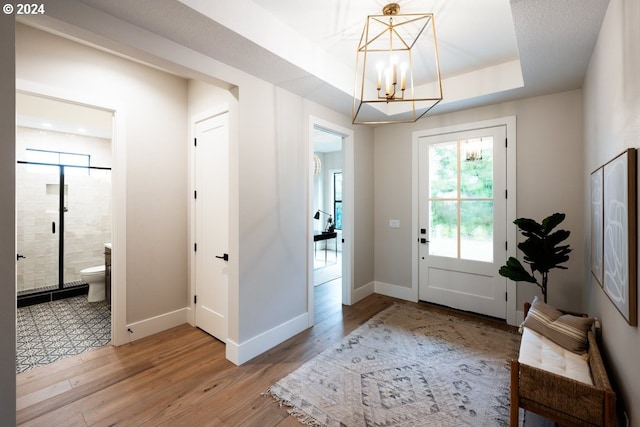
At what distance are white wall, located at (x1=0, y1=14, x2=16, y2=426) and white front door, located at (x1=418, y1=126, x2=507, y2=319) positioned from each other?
3863 millimetres

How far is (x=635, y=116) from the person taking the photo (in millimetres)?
1242

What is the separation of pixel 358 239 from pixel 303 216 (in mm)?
1235

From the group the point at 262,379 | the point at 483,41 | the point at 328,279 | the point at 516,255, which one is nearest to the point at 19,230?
the point at 262,379

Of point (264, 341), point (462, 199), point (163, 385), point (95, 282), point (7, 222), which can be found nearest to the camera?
point (7, 222)

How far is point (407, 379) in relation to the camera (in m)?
2.25

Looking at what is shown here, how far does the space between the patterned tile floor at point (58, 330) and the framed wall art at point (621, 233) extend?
4.01 meters

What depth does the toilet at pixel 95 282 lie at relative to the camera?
12.8 ft

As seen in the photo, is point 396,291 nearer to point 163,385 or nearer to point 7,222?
point 163,385

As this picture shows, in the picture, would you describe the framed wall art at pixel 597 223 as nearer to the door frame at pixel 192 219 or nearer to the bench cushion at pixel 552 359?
the bench cushion at pixel 552 359

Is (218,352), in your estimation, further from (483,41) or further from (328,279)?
(483,41)

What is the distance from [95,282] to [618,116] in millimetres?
5651

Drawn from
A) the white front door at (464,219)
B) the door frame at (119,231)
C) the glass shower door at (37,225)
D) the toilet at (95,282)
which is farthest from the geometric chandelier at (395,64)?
the glass shower door at (37,225)

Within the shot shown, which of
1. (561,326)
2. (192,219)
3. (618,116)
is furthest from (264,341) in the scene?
(618,116)

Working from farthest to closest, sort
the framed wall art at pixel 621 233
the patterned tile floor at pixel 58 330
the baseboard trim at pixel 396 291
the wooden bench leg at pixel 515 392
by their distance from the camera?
1. the baseboard trim at pixel 396 291
2. the patterned tile floor at pixel 58 330
3. the wooden bench leg at pixel 515 392
4. the framed wall art at pixel 621 233
